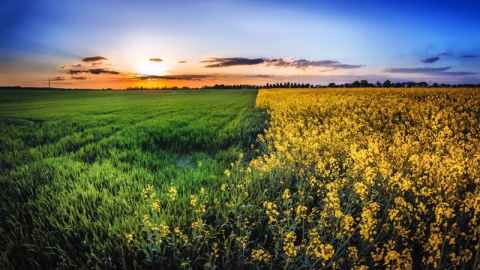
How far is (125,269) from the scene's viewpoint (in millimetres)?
3168

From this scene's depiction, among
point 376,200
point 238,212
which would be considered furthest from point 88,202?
point 376,200

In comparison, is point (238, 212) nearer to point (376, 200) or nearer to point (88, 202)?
point (88, 202)

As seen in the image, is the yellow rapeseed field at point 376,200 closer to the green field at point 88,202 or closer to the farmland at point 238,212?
the farmland at point 238,212

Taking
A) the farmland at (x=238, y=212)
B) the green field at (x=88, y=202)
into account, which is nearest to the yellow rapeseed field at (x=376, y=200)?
the farmland at (x=238, y=212)

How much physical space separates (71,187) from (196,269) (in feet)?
11.0

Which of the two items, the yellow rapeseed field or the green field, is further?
the green field

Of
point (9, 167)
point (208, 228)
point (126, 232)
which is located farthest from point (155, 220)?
point (9, 167)

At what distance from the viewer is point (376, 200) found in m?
4.91

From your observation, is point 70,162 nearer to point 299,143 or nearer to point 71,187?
point 71,187

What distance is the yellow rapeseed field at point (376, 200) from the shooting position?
321 cm

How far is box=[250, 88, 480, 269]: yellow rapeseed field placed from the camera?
126 inches

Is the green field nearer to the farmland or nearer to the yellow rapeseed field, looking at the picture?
the farmland

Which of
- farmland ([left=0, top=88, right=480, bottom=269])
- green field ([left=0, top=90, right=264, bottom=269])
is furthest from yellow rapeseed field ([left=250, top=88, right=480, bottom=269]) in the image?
green field ([left=0, top=90, right=264, bottom=269])

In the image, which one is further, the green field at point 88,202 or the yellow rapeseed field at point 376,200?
the green field at point 88,202
